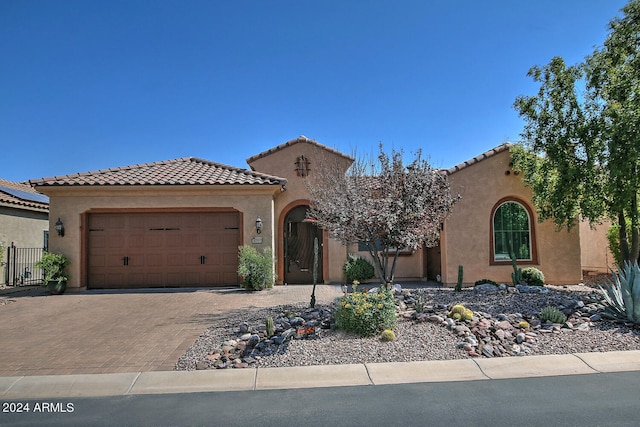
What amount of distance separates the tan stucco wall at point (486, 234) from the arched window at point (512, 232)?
0.23 meters

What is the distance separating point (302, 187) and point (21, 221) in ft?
40.5

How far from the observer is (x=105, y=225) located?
46.9 ft

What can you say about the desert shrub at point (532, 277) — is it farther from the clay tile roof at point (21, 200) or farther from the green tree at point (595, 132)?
the clay tile roof at point (21, 200)

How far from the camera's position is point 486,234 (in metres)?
14.2

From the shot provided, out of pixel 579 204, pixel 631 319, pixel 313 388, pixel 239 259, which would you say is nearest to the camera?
pixel 313 388

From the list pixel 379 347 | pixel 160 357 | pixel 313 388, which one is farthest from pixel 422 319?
pixel 160 357

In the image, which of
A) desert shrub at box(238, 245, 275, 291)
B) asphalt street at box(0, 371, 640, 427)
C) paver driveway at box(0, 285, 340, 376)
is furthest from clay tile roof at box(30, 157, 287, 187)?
asphalt street at box(0, 371, 640, 427)

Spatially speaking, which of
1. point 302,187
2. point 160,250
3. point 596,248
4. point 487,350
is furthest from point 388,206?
point 596,248

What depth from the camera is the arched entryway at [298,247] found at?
1544cm

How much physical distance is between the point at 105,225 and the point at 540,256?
14296 mm

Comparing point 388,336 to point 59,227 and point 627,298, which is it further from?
point 59,227

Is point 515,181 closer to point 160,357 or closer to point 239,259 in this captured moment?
point 239,259

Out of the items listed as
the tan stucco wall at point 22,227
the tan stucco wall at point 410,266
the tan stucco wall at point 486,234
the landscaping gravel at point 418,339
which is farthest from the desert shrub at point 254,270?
the tan stucco wall at point 22,227

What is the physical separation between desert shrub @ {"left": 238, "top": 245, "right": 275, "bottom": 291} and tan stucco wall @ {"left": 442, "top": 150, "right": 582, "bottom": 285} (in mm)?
5664
